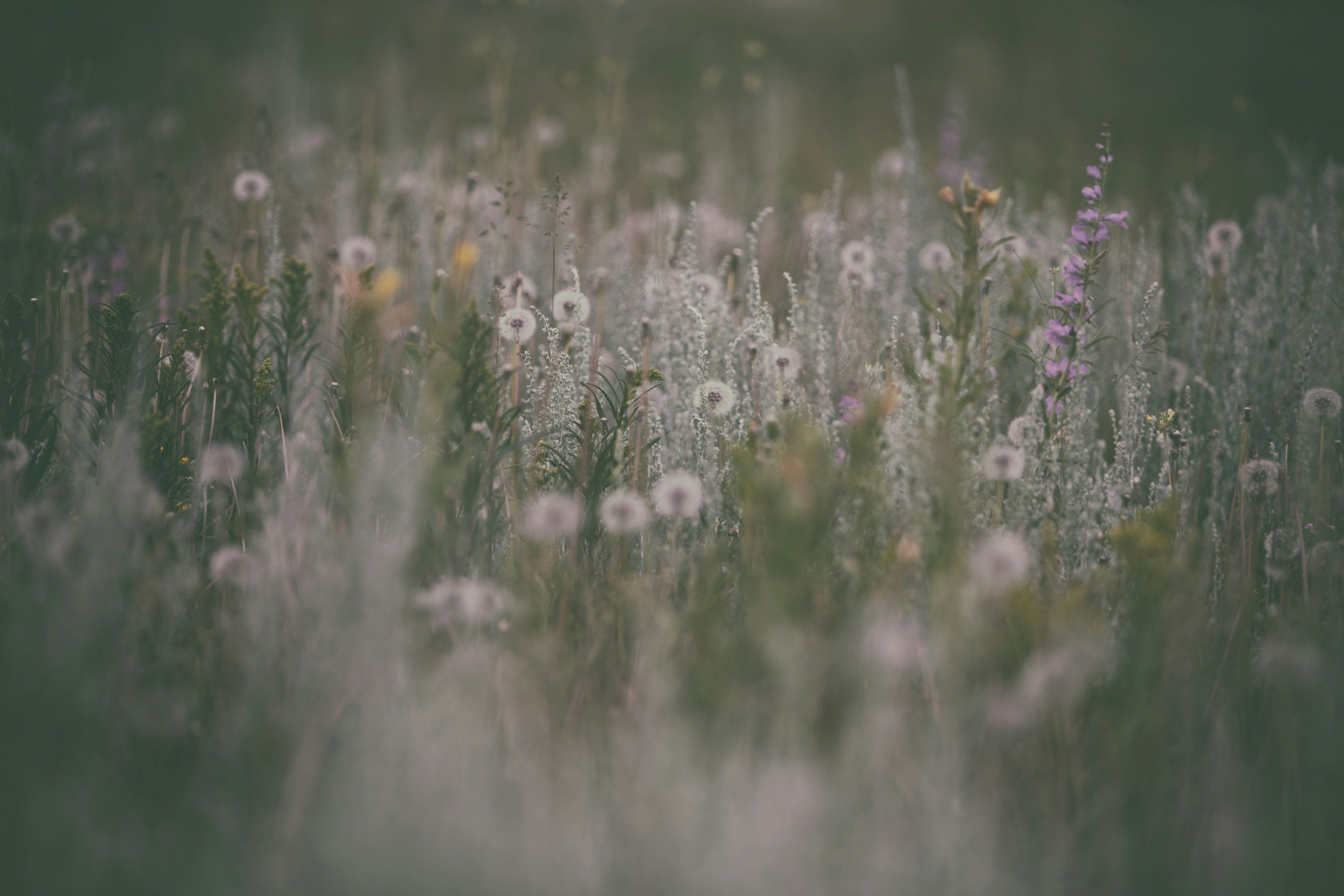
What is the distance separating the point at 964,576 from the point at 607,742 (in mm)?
659

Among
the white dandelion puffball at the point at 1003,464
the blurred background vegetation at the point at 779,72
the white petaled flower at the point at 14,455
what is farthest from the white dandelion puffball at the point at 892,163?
the white petaled flower at the point at 14,455

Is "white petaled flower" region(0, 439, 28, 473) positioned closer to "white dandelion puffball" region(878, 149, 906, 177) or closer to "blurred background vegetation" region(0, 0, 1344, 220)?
"blurred background vegetation" region(0, 0, 1344, 220)

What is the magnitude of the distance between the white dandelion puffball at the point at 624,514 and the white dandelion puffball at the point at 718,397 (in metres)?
0.44

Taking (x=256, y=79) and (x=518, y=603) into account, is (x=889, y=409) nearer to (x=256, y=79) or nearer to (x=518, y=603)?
(x=518, y=603)

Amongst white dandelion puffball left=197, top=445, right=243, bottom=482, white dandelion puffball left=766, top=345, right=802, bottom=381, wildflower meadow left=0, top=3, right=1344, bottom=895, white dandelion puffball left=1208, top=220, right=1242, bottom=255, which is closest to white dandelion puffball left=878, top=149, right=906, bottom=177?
white dandelion puffball left=1208, top=220, right=1242, bottom=255

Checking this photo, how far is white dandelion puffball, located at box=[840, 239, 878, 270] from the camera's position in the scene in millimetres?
3064

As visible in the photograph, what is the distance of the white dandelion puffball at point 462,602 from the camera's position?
1.42 meters

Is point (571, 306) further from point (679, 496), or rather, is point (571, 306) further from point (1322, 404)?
point (1322, 404)

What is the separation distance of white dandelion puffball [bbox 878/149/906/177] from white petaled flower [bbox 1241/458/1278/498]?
9.97 ft

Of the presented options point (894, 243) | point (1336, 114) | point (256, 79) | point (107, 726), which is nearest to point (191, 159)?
point (256, 79)

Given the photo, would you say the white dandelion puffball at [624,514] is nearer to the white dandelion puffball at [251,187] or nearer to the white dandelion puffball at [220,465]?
the white dandelion puffball at [220,465]

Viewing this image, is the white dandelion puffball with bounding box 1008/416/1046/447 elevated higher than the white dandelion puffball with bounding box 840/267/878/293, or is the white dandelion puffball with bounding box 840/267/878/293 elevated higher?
the white dandelion puffball with bounding box 840/267/878/293

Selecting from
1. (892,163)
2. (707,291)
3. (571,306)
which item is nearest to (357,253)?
(571,306)

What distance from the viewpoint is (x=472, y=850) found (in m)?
1.02
